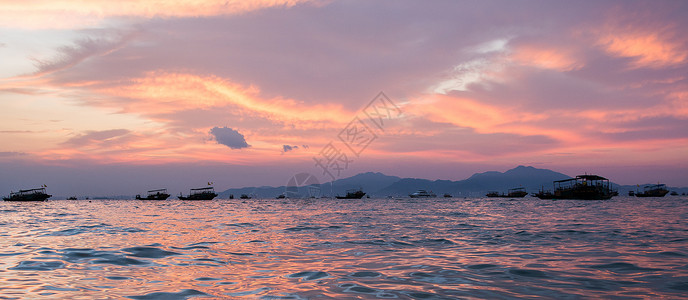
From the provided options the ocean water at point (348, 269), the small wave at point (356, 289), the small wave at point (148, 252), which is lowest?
the small wave at point (148, 252)

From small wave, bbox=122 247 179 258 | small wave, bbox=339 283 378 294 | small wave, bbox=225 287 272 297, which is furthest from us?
small wave, bbox=122 247 179 258

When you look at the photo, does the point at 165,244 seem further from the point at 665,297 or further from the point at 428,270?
the point at 665,297

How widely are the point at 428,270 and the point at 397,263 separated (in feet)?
4.48

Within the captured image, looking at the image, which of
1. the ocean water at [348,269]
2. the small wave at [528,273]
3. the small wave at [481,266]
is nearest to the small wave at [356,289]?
the ocean water at [348,269]

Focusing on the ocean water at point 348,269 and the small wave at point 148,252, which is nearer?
the ocean water at point 348,269

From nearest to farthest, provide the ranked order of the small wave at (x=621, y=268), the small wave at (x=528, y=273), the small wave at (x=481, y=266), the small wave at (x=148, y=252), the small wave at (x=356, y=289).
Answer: the small wave at (x=356, y=289), the small wave at (x=528, y=273), the small wave at (x=621, y=268), the small wave at (x=481, y=266), the small wave at (x=148, y=252)

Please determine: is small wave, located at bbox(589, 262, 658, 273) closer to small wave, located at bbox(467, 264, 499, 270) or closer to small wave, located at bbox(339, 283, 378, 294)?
small wave, located at bbox(467, 264, 499, 270)

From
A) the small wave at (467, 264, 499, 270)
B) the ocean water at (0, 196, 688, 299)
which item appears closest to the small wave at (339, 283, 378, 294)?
the ocean water at (0, 196, 688, 299)

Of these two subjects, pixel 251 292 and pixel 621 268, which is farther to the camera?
pixel 621 268

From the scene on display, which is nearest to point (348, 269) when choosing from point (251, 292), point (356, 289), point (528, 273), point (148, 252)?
point (356, 289)

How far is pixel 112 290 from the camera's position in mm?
8367

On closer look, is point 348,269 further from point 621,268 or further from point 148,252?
point 148,252

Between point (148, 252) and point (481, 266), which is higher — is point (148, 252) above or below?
below

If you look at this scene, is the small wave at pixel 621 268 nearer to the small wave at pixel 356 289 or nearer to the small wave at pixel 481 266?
the small wave at pixel 481 266
